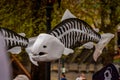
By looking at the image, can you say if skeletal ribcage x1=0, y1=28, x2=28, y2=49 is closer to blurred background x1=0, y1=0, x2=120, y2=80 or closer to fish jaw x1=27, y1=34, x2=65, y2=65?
blurred background x1=0, y1=0, x2=120, y2=80

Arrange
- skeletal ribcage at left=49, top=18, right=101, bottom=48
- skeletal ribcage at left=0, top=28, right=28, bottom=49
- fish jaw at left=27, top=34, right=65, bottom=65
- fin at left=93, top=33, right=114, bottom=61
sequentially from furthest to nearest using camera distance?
fin at left=93, top=33, right=114, bottom=61 → skeletal ribcage at left=49, top=18, right=101, bottom=48 → skeletal ribcage at left=0, top=28, right=28, bottom=49 → fish jaw at left=27, top=34, right=65, bottom=65

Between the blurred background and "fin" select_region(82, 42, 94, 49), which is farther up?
the blurred background

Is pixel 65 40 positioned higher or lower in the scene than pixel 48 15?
lower

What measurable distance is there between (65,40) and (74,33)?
2.06ft

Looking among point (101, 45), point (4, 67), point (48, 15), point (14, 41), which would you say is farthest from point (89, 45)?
point (4, 67)

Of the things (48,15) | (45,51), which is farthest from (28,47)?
(48,15)

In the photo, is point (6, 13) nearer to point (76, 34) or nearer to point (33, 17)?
point (33, 17)

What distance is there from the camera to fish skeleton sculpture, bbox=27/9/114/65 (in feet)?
28.5

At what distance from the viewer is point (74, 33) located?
432 inches

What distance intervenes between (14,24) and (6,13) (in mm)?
471

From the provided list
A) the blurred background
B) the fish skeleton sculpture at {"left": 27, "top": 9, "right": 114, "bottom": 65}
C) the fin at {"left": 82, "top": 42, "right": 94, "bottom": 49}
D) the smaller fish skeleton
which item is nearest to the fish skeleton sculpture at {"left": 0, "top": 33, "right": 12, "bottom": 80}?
the blurred background

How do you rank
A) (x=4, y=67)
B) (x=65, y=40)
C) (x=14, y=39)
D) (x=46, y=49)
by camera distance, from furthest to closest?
1. (x=65, y=40)
2. (x=14, y=39)
3. (x=46, y=49)
4. (x=4, y=67)

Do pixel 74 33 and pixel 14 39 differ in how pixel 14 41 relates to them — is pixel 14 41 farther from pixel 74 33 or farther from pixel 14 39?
pixel 74 33

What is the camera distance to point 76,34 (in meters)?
10.8
